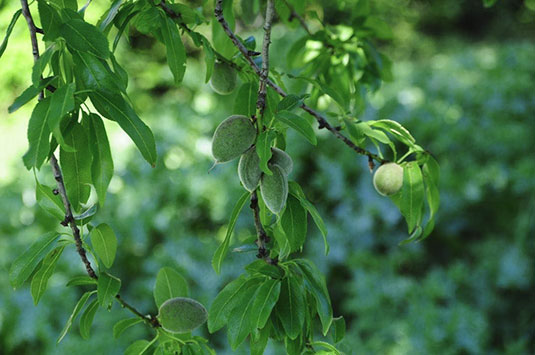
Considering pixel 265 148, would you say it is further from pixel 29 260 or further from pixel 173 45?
pixel 29 260

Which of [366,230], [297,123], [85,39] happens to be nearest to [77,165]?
[85,39]

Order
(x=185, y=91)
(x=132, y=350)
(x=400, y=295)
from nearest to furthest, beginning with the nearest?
1. (x=132, y=350)
2. (x=400, y=295)
3. (x=185, y=91)

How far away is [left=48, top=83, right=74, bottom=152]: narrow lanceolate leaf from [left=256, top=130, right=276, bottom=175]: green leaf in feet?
0.62

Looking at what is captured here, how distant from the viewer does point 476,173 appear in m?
2.20

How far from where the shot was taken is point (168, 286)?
0.90 m

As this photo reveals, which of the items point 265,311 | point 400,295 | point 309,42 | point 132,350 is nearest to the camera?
point 265,311

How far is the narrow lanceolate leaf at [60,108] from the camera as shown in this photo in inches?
22.4

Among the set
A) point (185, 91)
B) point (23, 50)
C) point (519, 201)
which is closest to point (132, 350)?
point (519, 201)

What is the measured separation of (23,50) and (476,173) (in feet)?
8.86

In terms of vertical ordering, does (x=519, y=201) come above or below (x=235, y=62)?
below

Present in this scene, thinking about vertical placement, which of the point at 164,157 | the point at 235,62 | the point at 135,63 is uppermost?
the point at 235,62

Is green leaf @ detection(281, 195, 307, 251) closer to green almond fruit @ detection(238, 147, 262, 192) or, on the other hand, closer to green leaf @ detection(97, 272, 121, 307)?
green almond fruit @ detection(238, 147, 262, 192)

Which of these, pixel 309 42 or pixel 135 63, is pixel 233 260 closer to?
pixel 309 42

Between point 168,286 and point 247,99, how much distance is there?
28cm
